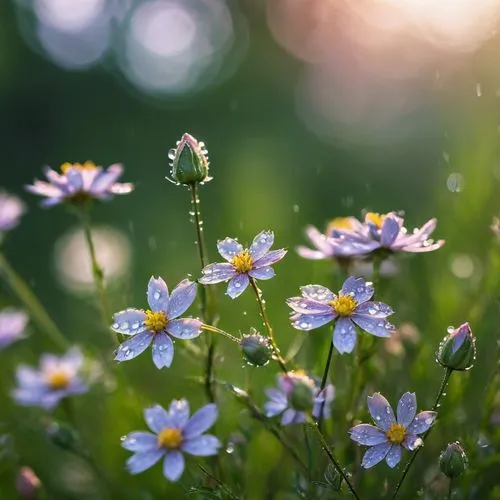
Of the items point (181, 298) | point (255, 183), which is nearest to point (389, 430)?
point (181, 298)

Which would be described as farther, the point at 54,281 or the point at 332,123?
the point at 332,123

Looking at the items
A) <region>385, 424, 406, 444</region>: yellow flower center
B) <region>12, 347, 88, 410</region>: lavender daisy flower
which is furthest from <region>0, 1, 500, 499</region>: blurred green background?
<region>385, 424, 406, 444</region>: yellow flower center

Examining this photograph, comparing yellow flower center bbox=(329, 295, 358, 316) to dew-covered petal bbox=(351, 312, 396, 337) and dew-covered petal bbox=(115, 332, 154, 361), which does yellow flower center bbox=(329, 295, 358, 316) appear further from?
dew-covered petal bbox=(115, 332, 154, 361)

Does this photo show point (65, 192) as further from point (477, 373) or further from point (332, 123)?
point (332, 123)

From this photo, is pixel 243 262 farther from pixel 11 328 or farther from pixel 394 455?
pixel 11 328

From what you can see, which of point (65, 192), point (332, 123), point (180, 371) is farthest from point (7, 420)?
point (332, 123)

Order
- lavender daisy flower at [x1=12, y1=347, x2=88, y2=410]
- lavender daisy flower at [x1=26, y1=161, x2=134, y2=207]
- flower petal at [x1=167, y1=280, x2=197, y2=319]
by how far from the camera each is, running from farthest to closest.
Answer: lavender daisy flower at [x1=12, y1=347, x2=88, y2=410]
lavender daisy flower at [x1=26, y1=161, x2=134, y2=207]
flower petal at [x1=167, y1=280, x2=197, y2=319]

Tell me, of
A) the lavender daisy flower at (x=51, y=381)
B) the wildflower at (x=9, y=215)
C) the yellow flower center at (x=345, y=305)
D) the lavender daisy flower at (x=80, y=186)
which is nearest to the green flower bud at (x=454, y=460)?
Answer: the yellow flower center at (x=345, y=305)
